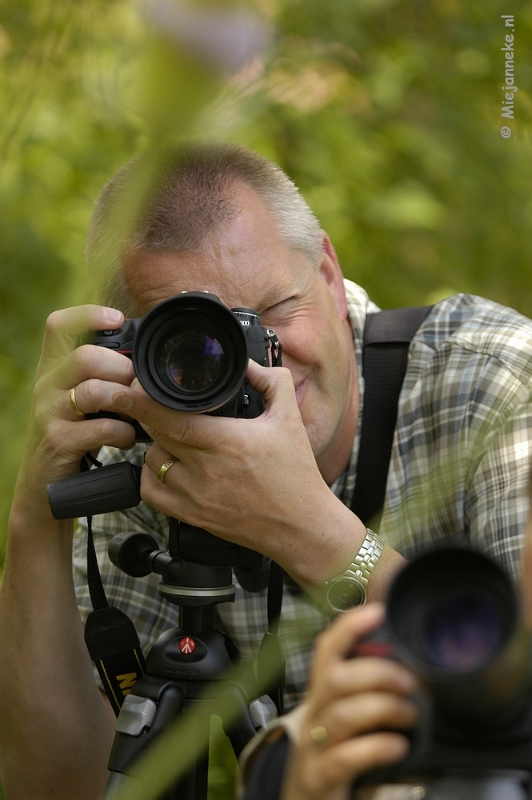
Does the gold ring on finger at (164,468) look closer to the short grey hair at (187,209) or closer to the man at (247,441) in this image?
the man at (247,441)

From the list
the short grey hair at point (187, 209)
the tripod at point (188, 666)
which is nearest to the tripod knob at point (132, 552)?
the tripod at point (188, 666)

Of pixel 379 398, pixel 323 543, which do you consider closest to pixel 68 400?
pixel 323 543

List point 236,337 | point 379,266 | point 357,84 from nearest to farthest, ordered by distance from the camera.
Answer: point 236,337 < point 357,84 < point 379,266

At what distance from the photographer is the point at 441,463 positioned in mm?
1229

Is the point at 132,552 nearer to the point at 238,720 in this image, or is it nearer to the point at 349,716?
the point at 238,720

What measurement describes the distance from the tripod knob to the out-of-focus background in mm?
149

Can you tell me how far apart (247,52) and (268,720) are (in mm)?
780

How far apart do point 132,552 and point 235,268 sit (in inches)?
15.2

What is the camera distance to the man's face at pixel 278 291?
1.14 m

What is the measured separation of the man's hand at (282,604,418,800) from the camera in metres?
0.46

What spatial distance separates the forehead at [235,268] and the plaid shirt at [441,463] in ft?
0.78

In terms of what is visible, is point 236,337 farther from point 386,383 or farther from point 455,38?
point 386,383

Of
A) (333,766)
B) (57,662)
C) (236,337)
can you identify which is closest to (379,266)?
(236,337)

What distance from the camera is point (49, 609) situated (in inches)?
47.2
